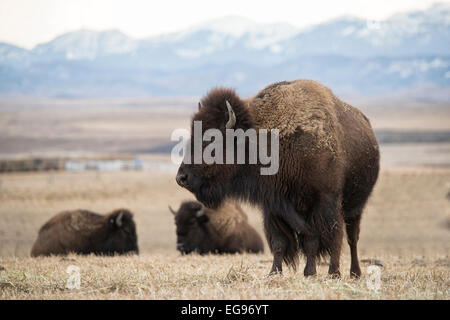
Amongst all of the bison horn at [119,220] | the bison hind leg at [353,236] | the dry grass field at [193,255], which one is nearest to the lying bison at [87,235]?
the bison horn at [119,220]

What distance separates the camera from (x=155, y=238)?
26.0 meters

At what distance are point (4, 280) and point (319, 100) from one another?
4508mm

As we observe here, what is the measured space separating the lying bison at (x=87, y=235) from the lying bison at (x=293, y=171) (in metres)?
7.84

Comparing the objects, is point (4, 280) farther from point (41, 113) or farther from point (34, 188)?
point (41, 113)

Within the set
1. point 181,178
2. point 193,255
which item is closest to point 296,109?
point 181,178

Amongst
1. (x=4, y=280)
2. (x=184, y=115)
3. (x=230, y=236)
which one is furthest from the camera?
(x=184, y=115)

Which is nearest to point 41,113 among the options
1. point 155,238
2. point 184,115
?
point 184,115

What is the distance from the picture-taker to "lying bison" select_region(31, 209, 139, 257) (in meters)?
15.0

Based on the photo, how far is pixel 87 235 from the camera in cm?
1520

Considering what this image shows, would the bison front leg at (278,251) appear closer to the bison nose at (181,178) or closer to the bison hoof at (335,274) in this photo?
the bison hoof at (335,274)

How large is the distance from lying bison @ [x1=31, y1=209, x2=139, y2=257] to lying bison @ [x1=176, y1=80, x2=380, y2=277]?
784 cm

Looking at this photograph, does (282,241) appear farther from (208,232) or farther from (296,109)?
(208,232)

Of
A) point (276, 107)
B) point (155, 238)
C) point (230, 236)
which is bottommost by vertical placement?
point (155, 238)

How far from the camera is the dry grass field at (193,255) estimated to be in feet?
19.6
